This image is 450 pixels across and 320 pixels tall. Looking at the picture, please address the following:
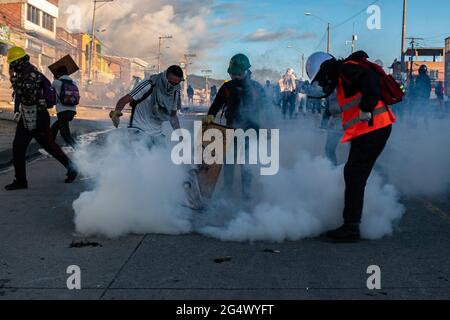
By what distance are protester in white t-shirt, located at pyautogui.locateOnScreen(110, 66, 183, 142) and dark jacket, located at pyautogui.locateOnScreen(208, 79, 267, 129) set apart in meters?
0.54

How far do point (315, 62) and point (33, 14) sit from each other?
51377mm

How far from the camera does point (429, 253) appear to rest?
164 inches

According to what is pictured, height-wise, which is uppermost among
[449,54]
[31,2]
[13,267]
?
[31,2]

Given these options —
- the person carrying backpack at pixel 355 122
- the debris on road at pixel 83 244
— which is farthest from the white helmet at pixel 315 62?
the debris on road at pixel 83 244

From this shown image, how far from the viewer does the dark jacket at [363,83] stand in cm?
425

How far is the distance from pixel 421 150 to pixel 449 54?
141ft

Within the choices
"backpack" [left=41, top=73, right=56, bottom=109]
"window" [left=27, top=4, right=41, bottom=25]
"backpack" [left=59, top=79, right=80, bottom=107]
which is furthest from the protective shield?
"window" [left=27, top=4, right=41, bottom=25]

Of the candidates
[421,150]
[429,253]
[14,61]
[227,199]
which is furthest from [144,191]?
[421,150]

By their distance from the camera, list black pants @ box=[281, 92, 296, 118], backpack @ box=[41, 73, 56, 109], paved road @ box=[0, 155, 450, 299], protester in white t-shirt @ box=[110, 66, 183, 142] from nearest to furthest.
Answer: paved road @ box=[0, 155, 450, 299], protester in white t-shirt @ box=[110, 66, 183, 142], backpack @ box=[41, 73, 56, 109], black pants @ box=[281, 92, 296, 118]

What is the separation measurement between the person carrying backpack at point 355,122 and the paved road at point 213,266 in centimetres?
30

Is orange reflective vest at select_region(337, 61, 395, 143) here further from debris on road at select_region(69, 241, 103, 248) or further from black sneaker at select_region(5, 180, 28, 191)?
black sneaker at select_region(5, 180, 28, 191)

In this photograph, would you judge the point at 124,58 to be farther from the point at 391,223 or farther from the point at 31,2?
the point at 391,223

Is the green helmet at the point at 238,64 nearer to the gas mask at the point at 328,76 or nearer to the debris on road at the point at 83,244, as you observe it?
the gas mask at the point at 328,76

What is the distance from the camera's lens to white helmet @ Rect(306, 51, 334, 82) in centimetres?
454
